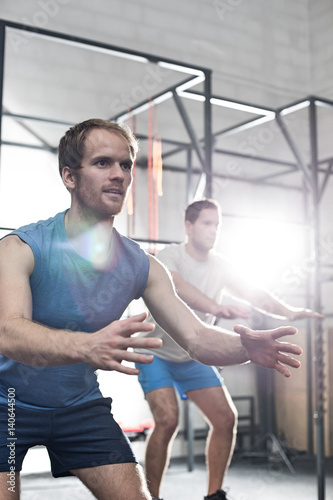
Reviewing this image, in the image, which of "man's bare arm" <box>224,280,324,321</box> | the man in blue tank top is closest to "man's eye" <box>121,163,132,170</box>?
the man in blue tank top

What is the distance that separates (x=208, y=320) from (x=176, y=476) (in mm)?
2027

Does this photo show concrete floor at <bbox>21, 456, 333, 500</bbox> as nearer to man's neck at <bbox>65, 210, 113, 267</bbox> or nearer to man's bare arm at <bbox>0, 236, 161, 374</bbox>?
man's neck at <bbox>65, 210, 113, 267</bbox>

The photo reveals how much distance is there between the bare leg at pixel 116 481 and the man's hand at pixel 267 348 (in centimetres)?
44

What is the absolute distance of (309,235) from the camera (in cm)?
679

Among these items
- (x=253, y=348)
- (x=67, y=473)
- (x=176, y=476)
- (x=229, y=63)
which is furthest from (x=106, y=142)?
(x=229, y=63)

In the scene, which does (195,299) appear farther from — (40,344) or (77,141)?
(40,344)

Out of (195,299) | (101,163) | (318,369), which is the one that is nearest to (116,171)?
(101,163)

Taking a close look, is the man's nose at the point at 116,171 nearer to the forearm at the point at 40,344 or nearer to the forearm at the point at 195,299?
the forearm at the point at 40,344

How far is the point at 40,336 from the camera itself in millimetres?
1477

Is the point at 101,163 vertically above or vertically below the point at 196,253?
above

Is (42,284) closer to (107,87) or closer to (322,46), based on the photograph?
(107,87)

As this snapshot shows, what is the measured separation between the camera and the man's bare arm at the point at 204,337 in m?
1.75

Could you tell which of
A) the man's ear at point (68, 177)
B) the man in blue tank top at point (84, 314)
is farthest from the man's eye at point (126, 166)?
the man's ear at point (68, 177)

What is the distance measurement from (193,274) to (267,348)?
1691 mm
